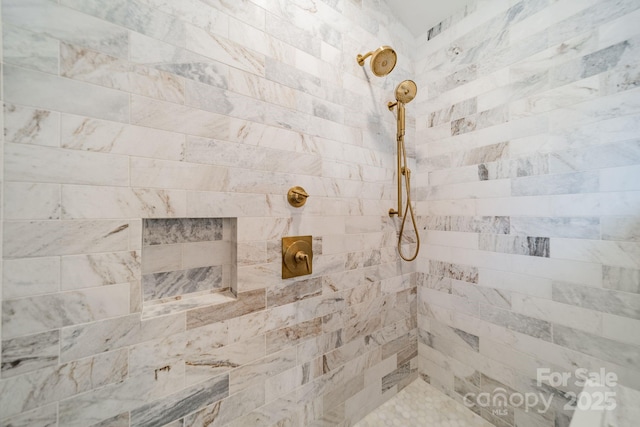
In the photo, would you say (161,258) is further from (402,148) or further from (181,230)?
(402,148)

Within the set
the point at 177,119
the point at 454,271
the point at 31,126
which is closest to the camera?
the point at 31,126

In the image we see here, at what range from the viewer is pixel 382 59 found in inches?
50.0

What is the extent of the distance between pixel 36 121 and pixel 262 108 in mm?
696

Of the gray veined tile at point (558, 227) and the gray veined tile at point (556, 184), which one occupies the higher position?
the gray veined tile at point (556, 184)

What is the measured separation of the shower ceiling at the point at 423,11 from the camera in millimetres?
1482

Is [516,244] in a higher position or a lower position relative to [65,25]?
lower

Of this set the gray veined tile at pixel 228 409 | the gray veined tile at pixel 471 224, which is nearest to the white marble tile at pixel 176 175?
the gray veined tile at pixel 228 409

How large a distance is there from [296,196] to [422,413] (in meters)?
1.50

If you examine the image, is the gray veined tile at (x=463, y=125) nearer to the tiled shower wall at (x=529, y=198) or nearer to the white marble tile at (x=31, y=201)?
the tiled shower wall at (x=529, y=198)

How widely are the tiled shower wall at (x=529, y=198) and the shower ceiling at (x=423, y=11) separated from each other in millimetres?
64

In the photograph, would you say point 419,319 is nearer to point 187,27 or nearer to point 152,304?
point 152,304

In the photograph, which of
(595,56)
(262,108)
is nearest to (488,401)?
(595,56)

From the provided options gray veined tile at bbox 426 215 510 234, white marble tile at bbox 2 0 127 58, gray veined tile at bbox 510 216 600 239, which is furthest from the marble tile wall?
gray veined tile at bbox 510 216 600 239

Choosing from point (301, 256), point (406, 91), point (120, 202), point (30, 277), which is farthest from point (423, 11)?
point (30, 277)
